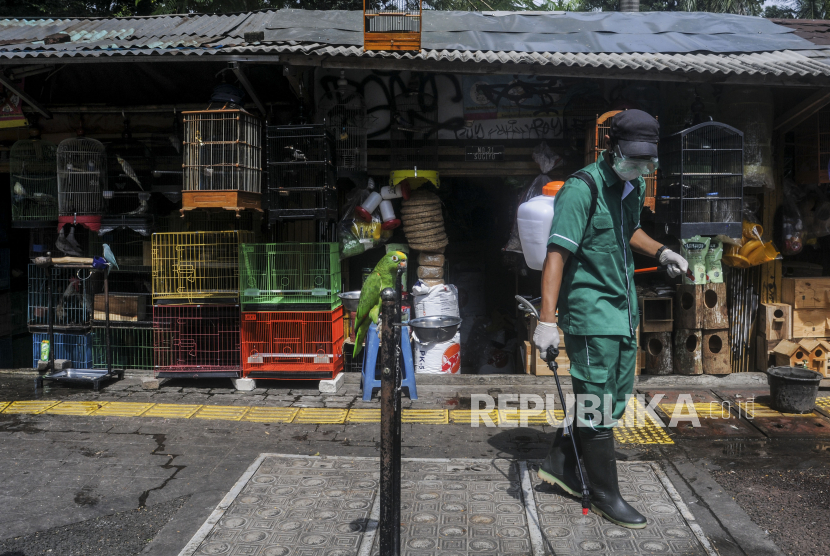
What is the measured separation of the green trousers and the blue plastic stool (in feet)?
9.18

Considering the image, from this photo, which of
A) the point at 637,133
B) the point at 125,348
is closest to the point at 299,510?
the point at 637,133

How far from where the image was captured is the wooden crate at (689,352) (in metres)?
7.54

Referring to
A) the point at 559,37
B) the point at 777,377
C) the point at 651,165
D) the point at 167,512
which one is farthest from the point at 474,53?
the point at 167,512

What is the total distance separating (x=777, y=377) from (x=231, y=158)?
245 inches

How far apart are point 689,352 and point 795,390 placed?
57.1 inches

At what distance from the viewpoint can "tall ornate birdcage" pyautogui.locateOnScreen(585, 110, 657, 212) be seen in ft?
22.6

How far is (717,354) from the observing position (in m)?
7.54

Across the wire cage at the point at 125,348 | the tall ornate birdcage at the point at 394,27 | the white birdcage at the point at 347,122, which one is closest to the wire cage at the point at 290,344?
the wire cage at the point at 125,348

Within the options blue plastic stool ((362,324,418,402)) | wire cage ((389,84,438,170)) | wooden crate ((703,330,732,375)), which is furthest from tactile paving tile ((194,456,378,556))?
wooden crate ((703,330,732,375))

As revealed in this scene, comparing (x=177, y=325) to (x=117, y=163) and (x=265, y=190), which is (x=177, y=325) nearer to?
(x=265, y=190)

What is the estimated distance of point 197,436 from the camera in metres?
5.77

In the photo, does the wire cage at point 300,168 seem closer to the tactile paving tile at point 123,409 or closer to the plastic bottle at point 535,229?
the tactile paving tile at point 123,409

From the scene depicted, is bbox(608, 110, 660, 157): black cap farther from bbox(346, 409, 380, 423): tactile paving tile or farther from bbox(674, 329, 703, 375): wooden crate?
bbox(674, 329, 703, 375): wooden crate

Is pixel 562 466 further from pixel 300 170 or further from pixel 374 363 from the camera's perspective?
pixel 300 170
